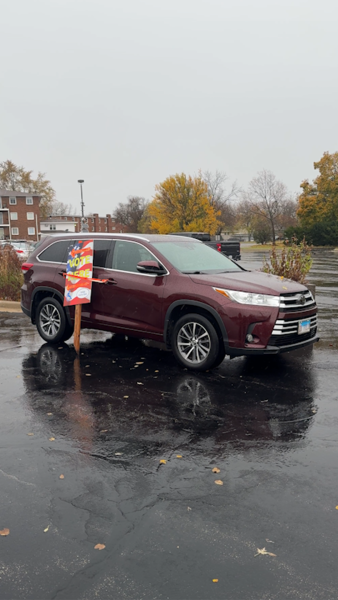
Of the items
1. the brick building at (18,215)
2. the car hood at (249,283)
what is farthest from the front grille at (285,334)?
the brick building at (18,215)

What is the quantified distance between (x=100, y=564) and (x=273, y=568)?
3.11ft

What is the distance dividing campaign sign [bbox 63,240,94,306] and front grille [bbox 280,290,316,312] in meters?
2.99

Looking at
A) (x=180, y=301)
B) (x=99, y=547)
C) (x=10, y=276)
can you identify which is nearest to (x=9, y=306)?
(x=10, y=276)

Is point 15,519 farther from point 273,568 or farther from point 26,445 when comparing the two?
point 273,568

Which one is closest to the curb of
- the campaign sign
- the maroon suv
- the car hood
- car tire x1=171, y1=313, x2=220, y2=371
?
the maroon suv

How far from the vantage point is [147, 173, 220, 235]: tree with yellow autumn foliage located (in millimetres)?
49312

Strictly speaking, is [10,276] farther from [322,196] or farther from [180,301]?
[322,196]

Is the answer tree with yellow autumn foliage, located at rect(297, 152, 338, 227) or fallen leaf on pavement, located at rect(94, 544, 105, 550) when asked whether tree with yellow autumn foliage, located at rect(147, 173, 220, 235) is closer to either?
tree with yellow autumn foliage, located at rect(297, 152, 338, 227)

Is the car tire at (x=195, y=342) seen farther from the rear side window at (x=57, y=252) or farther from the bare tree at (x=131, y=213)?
the bare tree at (x=131, y=213)

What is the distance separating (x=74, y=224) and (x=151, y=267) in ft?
337

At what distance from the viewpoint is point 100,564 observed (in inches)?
111

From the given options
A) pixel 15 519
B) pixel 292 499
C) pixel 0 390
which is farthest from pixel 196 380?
pixel 15 519

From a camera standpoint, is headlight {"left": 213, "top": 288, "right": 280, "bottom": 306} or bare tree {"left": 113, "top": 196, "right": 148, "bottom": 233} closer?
headlight {"left": 213, "top": 288, "right": 280, "bottom": 306}

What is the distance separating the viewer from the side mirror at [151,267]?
282 inches
